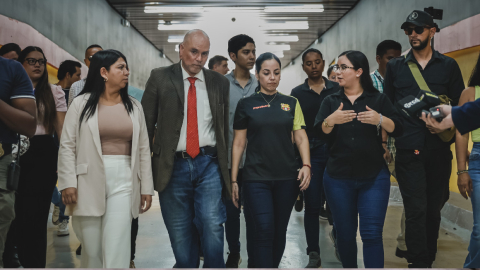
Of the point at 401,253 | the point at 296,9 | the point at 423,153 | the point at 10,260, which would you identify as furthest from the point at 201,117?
the point at 296,9

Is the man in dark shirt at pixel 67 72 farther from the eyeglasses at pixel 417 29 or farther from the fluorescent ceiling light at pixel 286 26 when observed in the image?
the fluorescent ceiling light at pixel 286 26

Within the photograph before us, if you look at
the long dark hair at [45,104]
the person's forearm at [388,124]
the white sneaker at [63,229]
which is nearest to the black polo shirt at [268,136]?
the person's forearm at [388,124]

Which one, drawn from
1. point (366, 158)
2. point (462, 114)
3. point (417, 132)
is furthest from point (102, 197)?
point (417, 132)

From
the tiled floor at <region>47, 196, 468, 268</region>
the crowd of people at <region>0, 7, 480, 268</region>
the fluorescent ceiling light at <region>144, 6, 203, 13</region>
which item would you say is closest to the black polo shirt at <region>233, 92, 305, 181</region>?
the crowd of people at <region>0, 7, 480, 268</region>

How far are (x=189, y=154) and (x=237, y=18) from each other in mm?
11024

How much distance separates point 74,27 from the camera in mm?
8648

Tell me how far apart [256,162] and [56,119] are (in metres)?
1.61

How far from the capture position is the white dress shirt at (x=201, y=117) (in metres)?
2.75

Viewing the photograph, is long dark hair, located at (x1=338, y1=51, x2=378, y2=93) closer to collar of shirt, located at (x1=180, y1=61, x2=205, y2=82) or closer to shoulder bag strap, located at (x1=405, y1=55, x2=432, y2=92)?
shoulder bag strap, located at (x1=405, y1=55, x2=432, y2=92)

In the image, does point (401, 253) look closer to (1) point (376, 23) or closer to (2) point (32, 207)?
(2) point (32, 207)

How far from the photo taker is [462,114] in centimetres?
184

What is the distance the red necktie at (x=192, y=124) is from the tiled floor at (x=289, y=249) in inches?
60.5

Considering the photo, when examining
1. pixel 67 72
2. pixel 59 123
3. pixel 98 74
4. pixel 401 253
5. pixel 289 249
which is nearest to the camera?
pixel 98 74

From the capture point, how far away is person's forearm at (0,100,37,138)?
2221 mm
